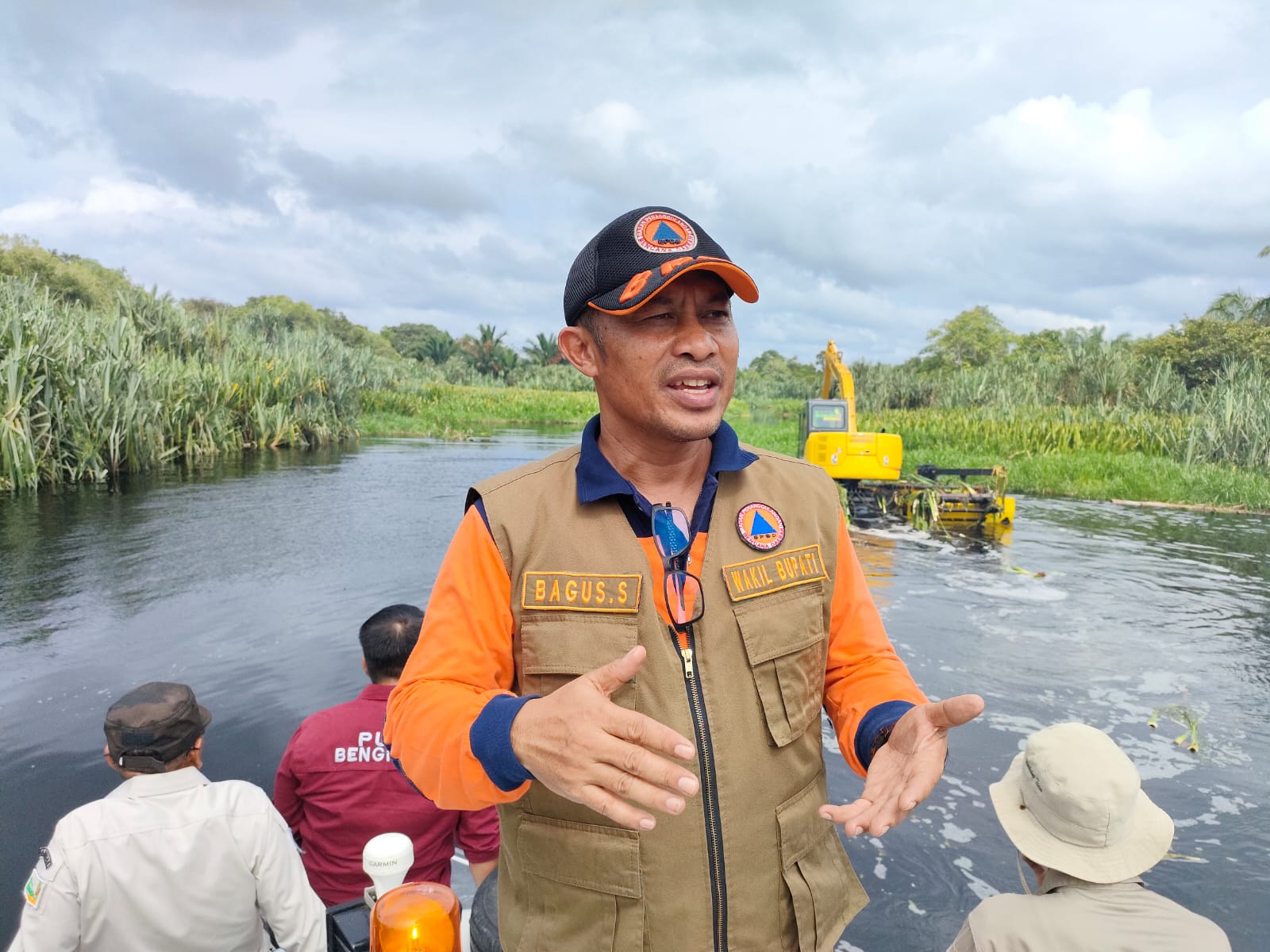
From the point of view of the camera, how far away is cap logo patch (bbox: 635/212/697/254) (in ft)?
5.01

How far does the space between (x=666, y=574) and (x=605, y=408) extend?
38cm

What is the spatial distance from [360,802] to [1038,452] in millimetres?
22837

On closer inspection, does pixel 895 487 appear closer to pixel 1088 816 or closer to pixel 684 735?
pixel 1088 816

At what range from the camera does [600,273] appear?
1553 mm

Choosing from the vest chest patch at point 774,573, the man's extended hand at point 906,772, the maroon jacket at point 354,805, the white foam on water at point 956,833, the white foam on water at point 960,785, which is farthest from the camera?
the white foam on water at point 960,785

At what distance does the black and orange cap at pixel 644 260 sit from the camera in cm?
148

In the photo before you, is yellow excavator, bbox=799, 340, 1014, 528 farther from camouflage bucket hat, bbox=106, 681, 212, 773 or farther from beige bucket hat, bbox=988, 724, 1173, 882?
camouflage bucket hat, bbox=106, 681, 212, 773

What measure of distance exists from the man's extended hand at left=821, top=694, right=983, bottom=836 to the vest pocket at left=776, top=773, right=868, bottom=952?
131 millimetres

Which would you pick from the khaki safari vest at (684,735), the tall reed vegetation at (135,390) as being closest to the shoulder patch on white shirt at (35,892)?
the khaki safari vest at (684,735)

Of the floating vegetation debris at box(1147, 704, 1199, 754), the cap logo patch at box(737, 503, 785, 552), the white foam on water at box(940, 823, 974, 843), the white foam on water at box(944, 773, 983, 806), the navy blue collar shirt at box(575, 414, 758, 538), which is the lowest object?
the white foam on water at box(940, 823, 974, 843)

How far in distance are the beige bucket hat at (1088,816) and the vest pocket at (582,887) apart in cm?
118

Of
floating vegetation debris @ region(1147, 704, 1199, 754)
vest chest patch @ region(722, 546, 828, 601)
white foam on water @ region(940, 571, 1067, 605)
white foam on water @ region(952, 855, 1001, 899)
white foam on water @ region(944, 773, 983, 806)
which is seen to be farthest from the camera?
white foam on water @ region(940, 571, 1067, 605)

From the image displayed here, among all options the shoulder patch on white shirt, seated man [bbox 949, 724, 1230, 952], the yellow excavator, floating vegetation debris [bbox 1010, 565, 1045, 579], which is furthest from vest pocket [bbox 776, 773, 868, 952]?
the yellow excavator

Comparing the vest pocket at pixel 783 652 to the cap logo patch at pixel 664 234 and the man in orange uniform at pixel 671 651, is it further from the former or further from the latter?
the cap logo patch at pixel 664 234
